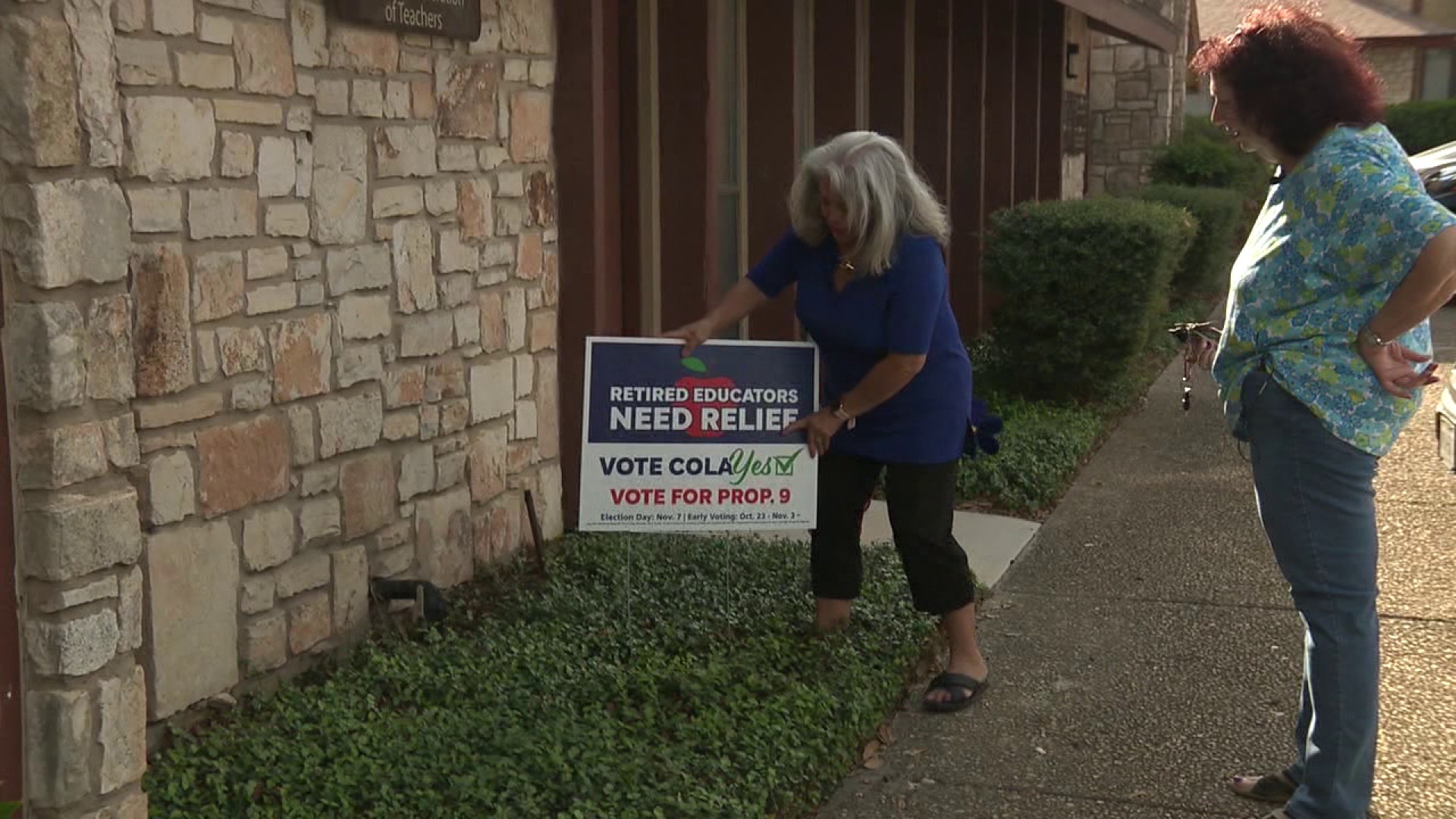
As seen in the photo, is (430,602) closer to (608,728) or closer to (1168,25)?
(608,728)

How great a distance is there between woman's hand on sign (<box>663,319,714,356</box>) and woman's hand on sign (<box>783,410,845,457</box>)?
38cm

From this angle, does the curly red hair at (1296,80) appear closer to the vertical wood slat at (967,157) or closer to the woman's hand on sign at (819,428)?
the woman's hand on sign at (819,428)

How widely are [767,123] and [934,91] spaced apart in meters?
3.25

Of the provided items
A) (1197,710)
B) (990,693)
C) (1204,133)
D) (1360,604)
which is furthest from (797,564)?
(1204,133)

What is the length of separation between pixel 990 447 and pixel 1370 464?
1.43m

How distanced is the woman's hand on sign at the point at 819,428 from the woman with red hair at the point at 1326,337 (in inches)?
51.6

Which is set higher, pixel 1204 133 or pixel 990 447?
pixel 1204 133

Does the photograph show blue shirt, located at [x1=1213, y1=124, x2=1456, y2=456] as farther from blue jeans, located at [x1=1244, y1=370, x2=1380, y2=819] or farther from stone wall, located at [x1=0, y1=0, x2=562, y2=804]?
stone wall, located at [x1=0, y1=0, x2=562, y2=804]

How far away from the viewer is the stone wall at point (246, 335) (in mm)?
3447

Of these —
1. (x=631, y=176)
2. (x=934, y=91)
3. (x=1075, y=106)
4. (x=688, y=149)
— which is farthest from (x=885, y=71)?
(x=1075, y=106)

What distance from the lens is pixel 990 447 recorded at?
16.4 ft

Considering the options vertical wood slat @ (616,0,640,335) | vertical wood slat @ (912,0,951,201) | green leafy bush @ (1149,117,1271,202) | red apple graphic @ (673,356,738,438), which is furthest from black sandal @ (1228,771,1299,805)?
green leafy bush @ (1149,117,1271,202)

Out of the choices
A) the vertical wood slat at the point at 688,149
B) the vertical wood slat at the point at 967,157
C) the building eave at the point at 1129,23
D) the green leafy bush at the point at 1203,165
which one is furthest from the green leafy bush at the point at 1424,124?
the vertical wood slat at the point at 688,149

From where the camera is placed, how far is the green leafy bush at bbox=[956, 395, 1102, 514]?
24.7 feet
